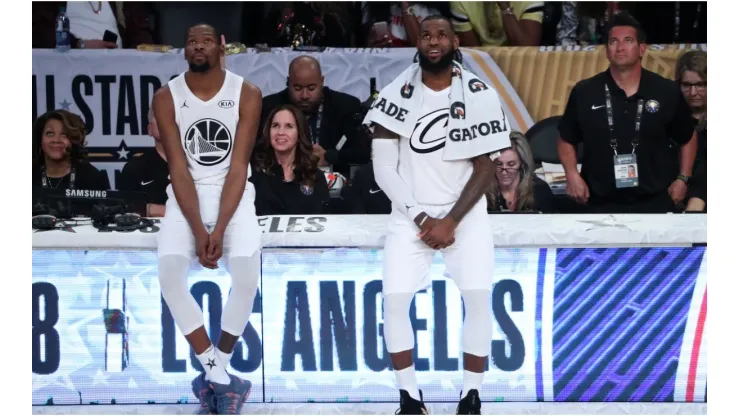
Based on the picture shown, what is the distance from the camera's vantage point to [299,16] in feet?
26.4

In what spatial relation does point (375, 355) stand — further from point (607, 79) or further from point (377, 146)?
point (607, 79)

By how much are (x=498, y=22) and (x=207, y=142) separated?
3.26 metres

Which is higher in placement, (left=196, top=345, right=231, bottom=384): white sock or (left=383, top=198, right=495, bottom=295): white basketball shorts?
(left=383, top=198, right=495, bottom=295): white basketball shorts

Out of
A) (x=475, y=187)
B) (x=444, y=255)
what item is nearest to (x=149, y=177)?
(x=444, y=255)

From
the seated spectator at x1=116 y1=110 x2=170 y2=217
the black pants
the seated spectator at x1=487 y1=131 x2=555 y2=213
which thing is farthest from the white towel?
the seated spectator at x1=116 y1=110 x2=170 y2=217

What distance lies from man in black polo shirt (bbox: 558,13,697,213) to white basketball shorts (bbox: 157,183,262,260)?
1994 mm

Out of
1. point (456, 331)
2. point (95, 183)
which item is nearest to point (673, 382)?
point (456, 331)

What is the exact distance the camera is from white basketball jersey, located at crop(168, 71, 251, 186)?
543 cm

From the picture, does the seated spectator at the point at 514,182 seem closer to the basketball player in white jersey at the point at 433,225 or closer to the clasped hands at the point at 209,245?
the basketball player in white jersey at the point at 433,225

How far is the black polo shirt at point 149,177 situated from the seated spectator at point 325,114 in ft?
2.07

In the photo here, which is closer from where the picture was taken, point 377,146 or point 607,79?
point 377,146

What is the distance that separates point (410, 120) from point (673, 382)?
1.72 metres

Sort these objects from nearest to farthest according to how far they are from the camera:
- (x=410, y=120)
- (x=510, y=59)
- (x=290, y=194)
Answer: (x=410, y=120), (x=290, y=194), (x=510, y=59)

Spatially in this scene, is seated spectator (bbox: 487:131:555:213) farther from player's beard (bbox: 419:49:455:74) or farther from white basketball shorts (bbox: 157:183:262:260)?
white basketball shorts (bbox: 157:183:262:260)
